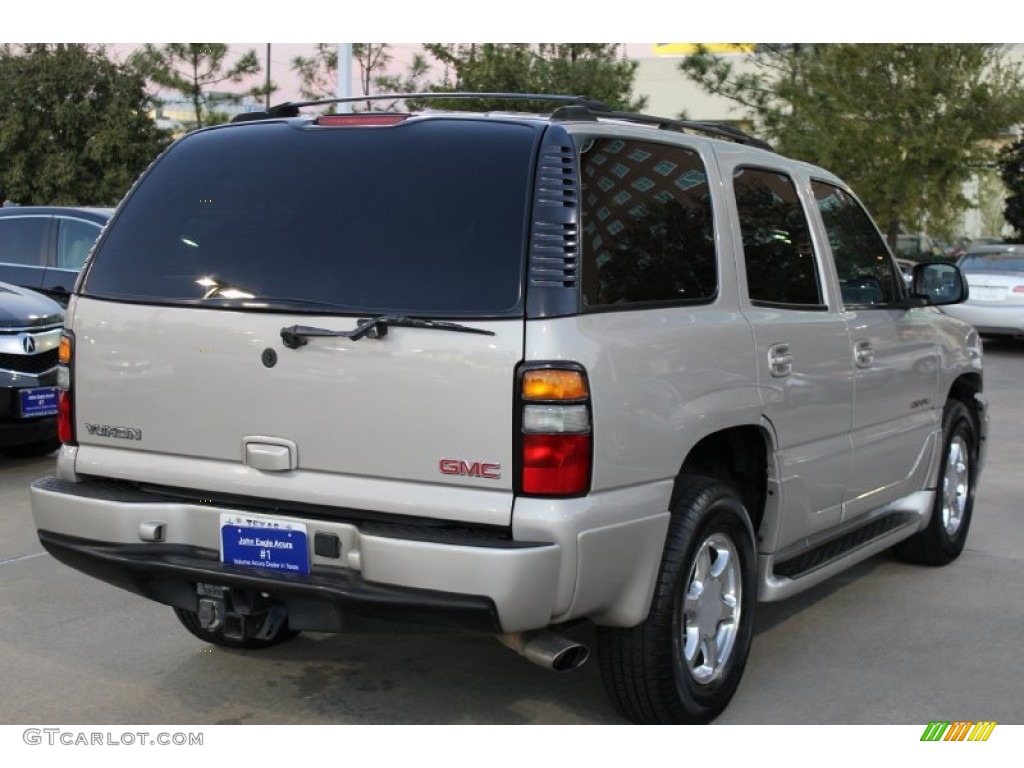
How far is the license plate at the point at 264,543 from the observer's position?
3.68m

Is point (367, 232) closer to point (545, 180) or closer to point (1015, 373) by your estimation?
point (545, 180)

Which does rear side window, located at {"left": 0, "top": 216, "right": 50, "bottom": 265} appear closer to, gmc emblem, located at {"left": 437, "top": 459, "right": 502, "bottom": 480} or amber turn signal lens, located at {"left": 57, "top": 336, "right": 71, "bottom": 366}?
amber turn signal lens, located at {"left": 57, "top": 336, "right": 71, "bottom": 366}

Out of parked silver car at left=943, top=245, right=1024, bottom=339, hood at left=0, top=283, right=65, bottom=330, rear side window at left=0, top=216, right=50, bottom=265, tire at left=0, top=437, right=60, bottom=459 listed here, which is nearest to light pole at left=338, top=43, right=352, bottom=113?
rear side window at left=0, top=216, right=50, bottom=265

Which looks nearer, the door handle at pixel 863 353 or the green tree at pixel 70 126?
the door handle at pixel 863 353

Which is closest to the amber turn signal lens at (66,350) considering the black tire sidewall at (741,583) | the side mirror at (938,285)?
the black tire sidewall at (741,583)

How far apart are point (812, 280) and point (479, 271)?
6.12ft

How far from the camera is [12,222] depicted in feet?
38.6

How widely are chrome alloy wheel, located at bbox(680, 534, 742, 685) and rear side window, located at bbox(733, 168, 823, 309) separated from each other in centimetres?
89

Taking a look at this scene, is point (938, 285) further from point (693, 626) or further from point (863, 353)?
point (693, 626)

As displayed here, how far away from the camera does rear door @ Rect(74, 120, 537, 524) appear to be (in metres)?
3.54

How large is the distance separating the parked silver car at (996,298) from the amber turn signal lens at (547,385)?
48.3ft

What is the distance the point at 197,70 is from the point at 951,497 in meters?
25.8

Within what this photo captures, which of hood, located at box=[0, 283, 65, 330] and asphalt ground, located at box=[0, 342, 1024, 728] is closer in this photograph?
asphalt ground, located at box=[0, 342, 1024, 728]
